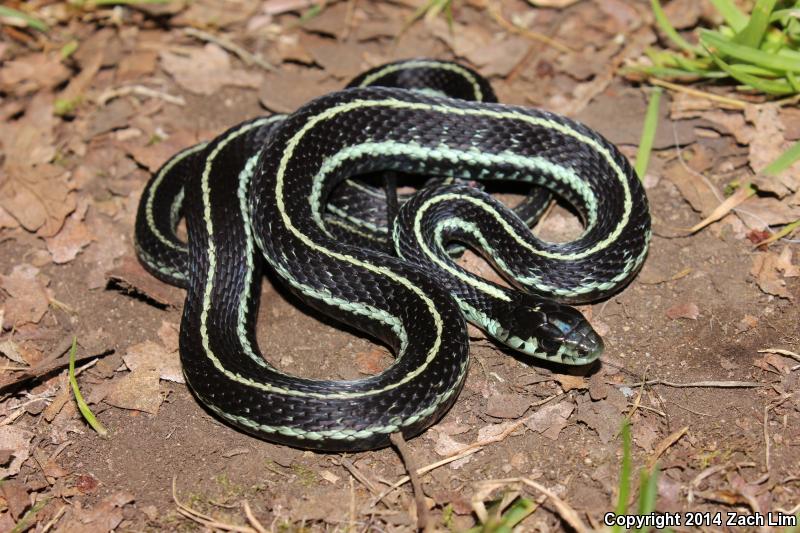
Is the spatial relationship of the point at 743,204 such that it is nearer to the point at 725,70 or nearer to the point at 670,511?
the point at 725,70

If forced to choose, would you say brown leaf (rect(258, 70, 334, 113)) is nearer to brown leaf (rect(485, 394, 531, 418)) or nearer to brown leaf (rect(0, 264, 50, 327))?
brown leaf (rect(0, 264, 50, 327))

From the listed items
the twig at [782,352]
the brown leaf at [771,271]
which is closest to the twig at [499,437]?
the twig at [782,352]

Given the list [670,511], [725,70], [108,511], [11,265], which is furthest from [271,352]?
[725,70]

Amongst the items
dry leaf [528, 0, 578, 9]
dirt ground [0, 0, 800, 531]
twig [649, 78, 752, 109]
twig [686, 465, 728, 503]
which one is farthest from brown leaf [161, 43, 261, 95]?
twig [686, 465, 728, 503]

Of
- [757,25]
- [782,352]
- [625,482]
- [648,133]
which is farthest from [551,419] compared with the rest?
[757,25]

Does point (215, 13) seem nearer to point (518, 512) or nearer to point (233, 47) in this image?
point (233, 47)
